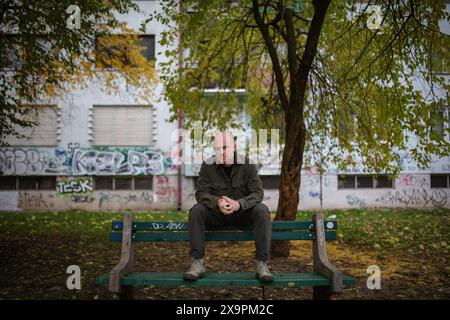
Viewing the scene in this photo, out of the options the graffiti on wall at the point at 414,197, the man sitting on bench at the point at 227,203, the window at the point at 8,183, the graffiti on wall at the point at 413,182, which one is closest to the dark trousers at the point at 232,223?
the man sitting on bench at the point at 227,203

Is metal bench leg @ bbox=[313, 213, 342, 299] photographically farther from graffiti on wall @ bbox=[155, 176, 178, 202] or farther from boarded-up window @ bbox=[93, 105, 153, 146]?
boarded-up window @ bbox=[93, 105, 153, 146]

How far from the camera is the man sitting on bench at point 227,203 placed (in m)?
3.23

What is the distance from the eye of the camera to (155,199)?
14.5 meters

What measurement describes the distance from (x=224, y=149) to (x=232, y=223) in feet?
2.49

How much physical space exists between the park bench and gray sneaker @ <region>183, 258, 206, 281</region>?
0.14ft

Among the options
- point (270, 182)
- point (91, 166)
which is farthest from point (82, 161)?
point (270, 182)

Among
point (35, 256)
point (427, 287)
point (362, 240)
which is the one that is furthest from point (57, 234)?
point (427, 287)

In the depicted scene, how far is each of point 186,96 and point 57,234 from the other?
163 inches

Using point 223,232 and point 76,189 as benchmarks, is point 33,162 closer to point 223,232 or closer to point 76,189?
point 76,189

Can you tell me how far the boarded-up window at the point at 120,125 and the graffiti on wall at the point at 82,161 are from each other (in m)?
0.37

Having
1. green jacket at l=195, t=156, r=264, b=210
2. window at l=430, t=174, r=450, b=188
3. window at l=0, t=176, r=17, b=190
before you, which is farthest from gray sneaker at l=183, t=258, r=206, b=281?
window at l=430, t=174, r=450, b=188

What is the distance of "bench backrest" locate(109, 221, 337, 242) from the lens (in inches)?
135

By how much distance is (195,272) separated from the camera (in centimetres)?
312

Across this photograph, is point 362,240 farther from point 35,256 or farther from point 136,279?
A: point 35,256
